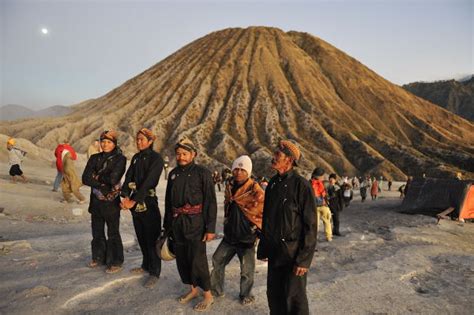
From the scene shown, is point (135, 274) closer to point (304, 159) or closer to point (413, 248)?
point (413, 248)

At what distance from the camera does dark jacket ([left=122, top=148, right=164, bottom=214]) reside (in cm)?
465

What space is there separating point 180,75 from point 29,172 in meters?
48.1

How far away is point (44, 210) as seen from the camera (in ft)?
32.3

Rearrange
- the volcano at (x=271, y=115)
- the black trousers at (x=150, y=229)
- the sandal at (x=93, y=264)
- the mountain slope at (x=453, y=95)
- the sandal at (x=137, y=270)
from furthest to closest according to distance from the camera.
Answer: the mountain slope at (x=453, y=95)
the volcano at (x=271, y=115)
the sandal at (x=93, y=264)
the sandal at (x=137, y=270)
the black trousers at (x=150, y=229)

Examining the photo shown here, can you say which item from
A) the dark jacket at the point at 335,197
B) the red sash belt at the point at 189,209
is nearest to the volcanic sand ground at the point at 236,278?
the dark jacket at the point at 335,197

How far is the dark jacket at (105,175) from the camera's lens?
199 inches

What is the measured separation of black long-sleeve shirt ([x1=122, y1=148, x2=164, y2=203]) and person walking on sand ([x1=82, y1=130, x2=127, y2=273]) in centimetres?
30

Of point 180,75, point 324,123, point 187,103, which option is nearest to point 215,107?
point 187,103

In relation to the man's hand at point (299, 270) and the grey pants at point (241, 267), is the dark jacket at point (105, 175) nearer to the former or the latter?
the grey pants at point (241, 267)

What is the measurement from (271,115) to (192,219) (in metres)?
48.9

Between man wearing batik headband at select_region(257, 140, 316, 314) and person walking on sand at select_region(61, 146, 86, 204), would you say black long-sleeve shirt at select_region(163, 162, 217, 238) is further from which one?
person walking on sand at select_region(61, 146, 86, 204)

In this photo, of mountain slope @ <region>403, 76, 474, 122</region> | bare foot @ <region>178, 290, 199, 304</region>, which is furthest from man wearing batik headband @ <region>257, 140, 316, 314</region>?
Result: mountain slope @ <region>403, 76, 474, 122</region>

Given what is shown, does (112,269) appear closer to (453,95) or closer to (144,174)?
(144,174)

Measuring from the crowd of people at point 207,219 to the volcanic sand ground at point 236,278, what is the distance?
0.28m
